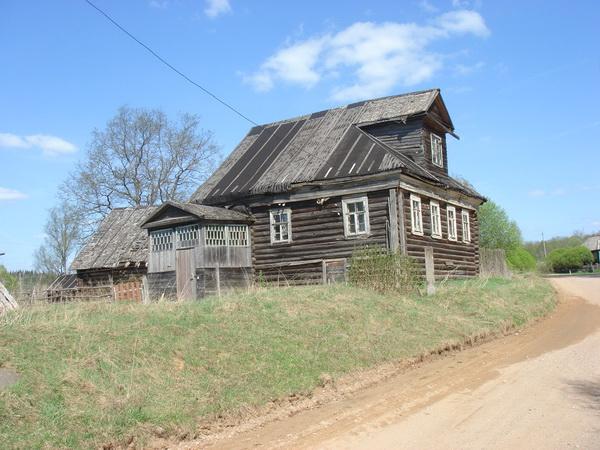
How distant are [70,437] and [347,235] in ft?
52.8

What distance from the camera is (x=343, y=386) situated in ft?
31.8

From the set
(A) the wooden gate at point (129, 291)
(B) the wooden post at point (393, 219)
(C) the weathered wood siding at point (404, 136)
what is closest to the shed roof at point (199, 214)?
(A) the wooden gate at point (129, 291)

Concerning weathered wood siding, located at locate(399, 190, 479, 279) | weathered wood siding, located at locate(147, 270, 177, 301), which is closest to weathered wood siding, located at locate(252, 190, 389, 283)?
weathered wood siding, located at locate(399, 190, 479, 279)

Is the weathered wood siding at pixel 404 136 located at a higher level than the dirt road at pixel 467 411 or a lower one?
higher

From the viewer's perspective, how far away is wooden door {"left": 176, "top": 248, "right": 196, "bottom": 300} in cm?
2136

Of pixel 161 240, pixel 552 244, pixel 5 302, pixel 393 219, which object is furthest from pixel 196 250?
pixel 552 244

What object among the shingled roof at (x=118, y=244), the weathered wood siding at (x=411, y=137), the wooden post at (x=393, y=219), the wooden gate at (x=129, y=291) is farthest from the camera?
the shingled roof at (x=118, y=244)

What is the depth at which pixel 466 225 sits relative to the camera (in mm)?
28562

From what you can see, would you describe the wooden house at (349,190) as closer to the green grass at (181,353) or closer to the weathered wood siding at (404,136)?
the weathered wood siding at (404,136)

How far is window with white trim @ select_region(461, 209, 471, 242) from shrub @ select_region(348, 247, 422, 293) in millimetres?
11902

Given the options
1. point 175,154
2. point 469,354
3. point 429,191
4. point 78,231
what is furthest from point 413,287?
point 78,231

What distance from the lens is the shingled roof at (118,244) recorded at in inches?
1052

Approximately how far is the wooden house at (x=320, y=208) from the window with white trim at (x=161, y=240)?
Result: 0.14 feet

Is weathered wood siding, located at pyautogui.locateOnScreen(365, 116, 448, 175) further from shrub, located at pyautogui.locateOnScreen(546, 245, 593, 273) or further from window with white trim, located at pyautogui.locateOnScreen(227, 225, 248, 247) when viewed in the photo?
shrub, located at pyautogui.locateOnScreen(546, 245, 593, 273)
